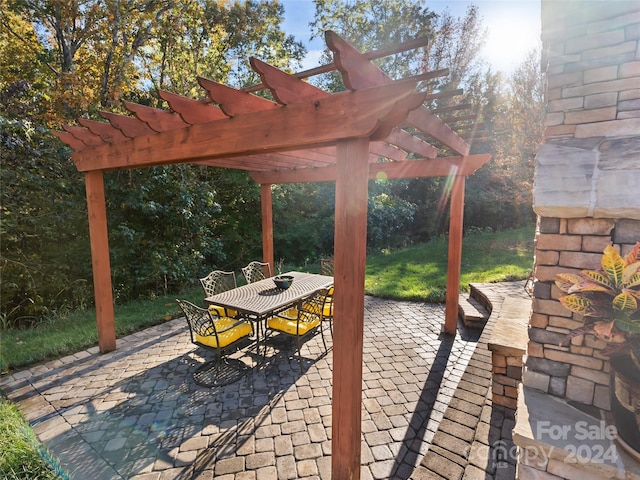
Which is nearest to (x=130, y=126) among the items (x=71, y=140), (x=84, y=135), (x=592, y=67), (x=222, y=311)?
(x=84, y=135)

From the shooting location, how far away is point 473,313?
512 cm

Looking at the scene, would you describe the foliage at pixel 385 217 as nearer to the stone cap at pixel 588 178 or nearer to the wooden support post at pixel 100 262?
the wooden support post at pixel 100 262

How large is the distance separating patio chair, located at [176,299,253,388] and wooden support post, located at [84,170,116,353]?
1503 mm

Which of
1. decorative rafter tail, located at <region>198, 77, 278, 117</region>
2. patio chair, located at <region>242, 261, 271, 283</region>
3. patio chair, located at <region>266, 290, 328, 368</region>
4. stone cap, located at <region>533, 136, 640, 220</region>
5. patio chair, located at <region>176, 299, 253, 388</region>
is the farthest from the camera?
patio chair, located at <region>242, 261, 271, 283</region>

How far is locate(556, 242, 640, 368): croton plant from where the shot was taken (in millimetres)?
1556

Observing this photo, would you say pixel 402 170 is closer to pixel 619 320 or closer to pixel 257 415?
pixel 619 320

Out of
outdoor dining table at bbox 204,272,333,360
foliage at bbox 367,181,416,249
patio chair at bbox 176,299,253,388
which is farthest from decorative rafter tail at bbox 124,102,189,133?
foliage at bbox 367,181,416,249

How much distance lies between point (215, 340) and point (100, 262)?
207cm

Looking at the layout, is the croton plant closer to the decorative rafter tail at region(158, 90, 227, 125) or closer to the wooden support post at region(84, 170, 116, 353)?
the decorative rafter tail at region(158, 90, 227, 125)

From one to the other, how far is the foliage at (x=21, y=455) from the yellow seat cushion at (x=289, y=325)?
7.39 ft

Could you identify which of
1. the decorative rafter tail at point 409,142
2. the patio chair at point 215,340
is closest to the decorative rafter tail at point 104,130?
the patio chair at point 215,340

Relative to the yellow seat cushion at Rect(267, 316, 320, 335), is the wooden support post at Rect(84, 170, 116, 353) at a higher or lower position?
higher

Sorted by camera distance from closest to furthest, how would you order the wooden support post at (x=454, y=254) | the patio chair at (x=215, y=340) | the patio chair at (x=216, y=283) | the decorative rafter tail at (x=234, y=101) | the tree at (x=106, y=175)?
the decorative rafter tail at (x=234, y=101)
the patio chair at (x=215, y=340)
the wooden support post at (x=454, y=254)
the patio chair at (x=216, y=283)
the tree at (x=106, y=175)

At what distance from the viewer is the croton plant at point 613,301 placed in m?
1.56
